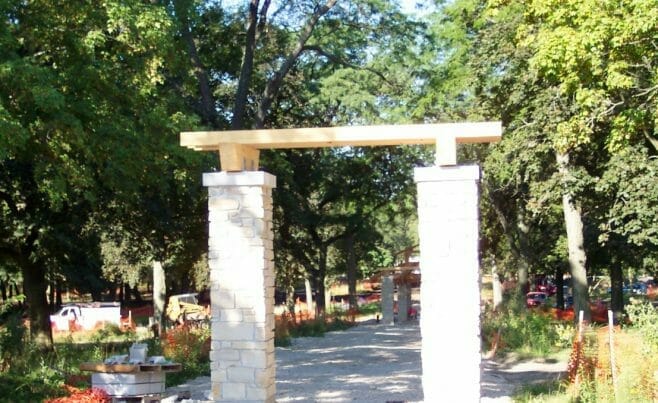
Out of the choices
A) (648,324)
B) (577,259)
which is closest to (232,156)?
(648,324)

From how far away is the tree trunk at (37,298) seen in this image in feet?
68.8

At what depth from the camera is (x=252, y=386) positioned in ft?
32.3

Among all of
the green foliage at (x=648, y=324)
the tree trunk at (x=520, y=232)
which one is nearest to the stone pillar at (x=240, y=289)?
the green foliage at (x=648, y=324)

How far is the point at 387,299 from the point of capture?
127 feet

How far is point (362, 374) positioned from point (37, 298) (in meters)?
9.29

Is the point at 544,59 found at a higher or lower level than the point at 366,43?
lower

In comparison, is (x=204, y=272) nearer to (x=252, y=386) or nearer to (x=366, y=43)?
(x=366, y=43)

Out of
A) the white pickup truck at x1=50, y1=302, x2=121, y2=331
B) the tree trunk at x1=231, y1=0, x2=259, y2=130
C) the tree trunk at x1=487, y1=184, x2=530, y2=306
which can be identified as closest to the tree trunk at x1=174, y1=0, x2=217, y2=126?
the tree trunk at x1=231, y1=0, x2=259, y2=130

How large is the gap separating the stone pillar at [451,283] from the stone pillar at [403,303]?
2963 cm

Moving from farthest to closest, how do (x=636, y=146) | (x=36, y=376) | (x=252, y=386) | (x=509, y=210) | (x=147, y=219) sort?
1. (x=509, y=210)
2. (x=147, y=219)
3. (x=636, y=146)
4. (x=36, y=376)
5. (x=252, y=386)

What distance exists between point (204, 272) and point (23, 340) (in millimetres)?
27601

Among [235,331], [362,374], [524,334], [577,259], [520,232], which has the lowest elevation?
[362,374]

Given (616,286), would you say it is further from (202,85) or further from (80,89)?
(80,89)

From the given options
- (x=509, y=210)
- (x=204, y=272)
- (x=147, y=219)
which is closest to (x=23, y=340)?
(x=147, y=219)
